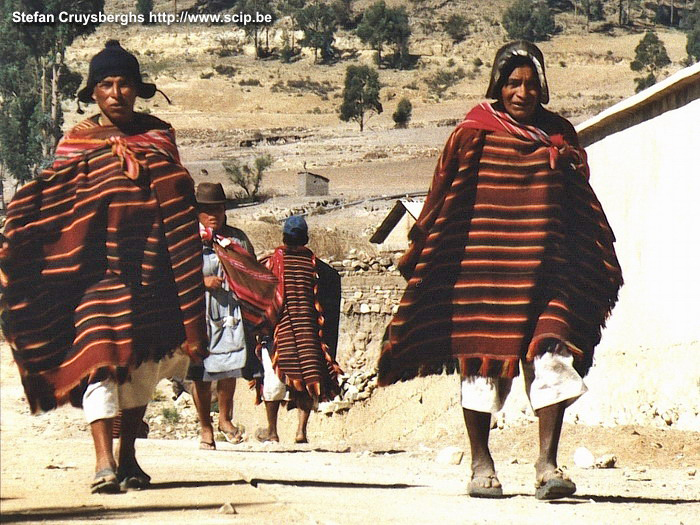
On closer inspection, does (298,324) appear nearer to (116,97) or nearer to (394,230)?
(116,97)

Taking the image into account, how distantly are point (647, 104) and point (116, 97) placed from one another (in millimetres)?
6237

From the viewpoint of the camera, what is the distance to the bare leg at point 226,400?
32.3ft

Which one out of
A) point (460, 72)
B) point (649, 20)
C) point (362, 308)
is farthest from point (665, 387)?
point (649, 20)

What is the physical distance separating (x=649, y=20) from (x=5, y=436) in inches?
3968

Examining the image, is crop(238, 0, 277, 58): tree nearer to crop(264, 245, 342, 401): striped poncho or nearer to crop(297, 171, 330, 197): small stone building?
crop(297, 171, 330, 197): small stone building

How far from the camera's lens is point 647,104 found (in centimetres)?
1080

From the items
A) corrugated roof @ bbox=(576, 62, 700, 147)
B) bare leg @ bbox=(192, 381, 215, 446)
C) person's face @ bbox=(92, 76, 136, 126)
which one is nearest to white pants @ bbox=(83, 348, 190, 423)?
person's face @ bbox=(92, 76, 136, 126)

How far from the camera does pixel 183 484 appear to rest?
5.60 meters

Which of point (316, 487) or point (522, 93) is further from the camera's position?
point (316, 487)

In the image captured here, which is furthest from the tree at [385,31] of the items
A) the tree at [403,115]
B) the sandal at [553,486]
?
the sandal at [553,486]

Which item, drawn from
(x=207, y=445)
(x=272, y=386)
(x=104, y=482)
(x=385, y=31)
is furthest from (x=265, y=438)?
(x=385, y=31)

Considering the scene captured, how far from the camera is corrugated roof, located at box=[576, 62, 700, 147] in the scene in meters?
9.91

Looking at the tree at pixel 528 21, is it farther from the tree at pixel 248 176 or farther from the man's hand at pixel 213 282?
the man's hand at pixel 213 282

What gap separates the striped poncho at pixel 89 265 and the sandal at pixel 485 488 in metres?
1.30
